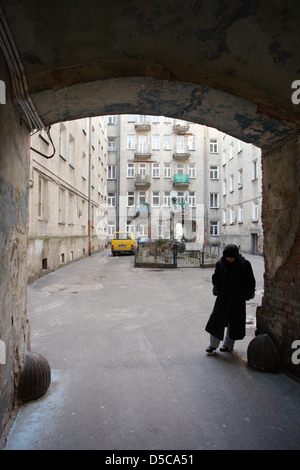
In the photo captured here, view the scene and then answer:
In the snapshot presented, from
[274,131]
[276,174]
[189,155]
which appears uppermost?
[189,155]

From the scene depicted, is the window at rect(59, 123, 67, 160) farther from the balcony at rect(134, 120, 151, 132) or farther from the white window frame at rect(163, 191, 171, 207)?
the balcony at rect(134, 120, 151, 132)

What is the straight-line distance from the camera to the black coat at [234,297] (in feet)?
12.4

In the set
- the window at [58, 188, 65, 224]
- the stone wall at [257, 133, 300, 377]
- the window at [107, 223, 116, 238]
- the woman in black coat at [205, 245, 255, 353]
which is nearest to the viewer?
the stone wall at [257, 133, 300, 377]

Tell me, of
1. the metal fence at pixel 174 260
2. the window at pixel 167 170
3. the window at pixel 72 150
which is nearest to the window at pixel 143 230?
the window at pixel 167 170

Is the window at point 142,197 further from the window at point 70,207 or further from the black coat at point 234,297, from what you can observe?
the black coat at point 234,297

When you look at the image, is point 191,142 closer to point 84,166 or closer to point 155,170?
point 155,170

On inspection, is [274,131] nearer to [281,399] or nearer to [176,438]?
[281,399]

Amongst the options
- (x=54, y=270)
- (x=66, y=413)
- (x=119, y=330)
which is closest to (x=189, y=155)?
(x=54, y=270)

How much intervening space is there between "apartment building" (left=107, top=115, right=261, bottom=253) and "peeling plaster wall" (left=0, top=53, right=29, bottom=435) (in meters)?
27.2

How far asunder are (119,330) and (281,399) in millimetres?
2794

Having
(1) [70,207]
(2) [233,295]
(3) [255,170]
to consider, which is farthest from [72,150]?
(2) [233,295]

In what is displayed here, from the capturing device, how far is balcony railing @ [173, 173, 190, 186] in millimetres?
31125

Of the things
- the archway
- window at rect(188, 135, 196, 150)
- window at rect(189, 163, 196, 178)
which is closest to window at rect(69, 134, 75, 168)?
the archway

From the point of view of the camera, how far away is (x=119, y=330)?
4891 millimetres
